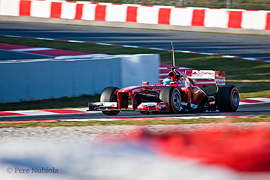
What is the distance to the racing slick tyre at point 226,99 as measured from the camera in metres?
9.34

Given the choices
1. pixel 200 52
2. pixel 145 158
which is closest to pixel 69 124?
pixel 145 158

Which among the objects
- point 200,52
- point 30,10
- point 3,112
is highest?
point 30,10

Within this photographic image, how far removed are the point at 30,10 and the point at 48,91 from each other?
14907 mm

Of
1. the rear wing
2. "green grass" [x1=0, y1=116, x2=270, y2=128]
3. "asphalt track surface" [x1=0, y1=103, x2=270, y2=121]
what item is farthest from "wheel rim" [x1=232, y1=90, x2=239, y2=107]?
"green grass" [x1=0, y1=116, x2=270, y2=128]

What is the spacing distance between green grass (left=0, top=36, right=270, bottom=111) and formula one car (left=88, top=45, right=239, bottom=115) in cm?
221

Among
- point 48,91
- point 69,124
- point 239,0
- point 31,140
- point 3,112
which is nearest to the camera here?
point 31,140

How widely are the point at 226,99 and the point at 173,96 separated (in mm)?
1376

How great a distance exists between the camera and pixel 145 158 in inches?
192

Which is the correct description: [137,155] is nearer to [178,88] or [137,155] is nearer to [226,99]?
[178,88]

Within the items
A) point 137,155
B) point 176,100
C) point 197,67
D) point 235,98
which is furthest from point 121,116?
point 197,67

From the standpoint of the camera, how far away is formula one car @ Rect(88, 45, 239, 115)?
8422 mm

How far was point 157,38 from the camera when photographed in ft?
65.7

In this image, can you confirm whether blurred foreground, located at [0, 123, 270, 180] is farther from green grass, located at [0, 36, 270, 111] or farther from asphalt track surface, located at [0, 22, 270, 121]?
asphalt track surface, located at [0, 22, 270, 121]

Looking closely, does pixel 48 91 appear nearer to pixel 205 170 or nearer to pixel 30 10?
pixel 205 170
